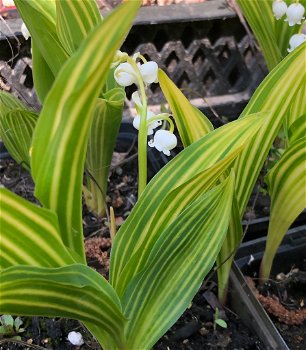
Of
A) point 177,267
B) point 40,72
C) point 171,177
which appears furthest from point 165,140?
point 40,72

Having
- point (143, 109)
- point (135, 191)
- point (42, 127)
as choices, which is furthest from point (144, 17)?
point (42, 127)

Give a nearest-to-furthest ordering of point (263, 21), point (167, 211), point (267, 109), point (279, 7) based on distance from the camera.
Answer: point (167, 211)
point (267, 109)
point (279, 7)
point (263, 21)

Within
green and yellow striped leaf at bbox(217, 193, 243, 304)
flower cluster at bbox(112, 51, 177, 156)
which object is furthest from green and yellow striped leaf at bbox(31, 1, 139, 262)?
green and yellow striped leaf at bbox(217, 193, 243, 304)

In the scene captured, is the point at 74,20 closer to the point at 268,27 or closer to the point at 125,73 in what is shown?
the point at 125,73

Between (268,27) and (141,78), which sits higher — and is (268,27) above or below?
above

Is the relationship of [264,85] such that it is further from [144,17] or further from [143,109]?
[144,17]

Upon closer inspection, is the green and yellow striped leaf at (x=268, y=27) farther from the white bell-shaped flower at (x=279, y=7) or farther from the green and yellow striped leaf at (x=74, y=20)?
the green and yellow striped leaf at (x=74, y=20)

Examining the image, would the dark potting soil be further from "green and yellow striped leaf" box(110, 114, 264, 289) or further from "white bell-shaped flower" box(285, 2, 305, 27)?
"white bell-shaped flower" box(285, 2, 305, 27)
